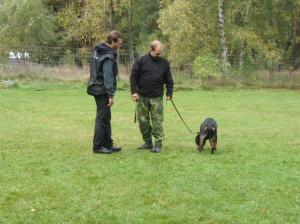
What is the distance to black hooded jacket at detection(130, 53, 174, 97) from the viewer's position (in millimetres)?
10008

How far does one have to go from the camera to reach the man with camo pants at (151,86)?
10008 mm

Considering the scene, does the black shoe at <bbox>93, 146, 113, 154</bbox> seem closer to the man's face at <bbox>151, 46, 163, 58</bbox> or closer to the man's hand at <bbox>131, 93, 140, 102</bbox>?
the man's hand at <bbox>131, 93, 140, 102</bbox>

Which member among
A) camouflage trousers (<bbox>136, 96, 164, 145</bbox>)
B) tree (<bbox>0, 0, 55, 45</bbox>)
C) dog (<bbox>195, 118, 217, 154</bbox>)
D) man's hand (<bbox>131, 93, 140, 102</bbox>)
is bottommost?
dog (<bbox>195, 118, 217, 154</bbox>)

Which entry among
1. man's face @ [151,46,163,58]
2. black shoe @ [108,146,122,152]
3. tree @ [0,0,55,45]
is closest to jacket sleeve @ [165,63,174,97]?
man's face @ [151,46,163,58]

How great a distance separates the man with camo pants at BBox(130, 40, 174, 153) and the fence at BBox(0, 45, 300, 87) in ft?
51.8

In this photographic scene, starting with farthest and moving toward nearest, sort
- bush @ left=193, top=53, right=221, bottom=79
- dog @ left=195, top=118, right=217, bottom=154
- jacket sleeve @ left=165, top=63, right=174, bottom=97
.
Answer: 1. bush @ left=193, top=53, right=221, bottom=79
2. jacket sleeve @ left=165, top=63, right=174, bottom=97
3. dog @ left=195, top=118, right=217, bottom=154

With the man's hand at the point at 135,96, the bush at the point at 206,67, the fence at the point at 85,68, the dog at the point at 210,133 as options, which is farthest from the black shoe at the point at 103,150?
the bush at the point at 206,67

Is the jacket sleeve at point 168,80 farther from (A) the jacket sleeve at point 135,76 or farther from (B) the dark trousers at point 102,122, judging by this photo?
(B) the dark trousers at point 102,122

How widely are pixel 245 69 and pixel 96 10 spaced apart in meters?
7.56

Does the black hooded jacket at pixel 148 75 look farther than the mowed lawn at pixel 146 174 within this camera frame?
Yes

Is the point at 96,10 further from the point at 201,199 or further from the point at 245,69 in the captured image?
the point at 201,199

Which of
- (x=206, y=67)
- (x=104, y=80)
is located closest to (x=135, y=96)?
(x=104, y=80)

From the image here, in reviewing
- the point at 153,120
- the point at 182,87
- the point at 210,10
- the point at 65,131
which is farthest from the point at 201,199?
the point at 210,10

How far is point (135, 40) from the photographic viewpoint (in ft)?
136
